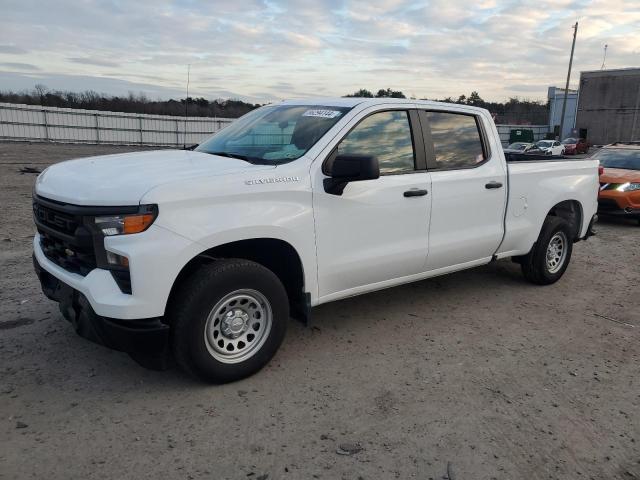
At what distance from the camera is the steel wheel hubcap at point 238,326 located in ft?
11.6

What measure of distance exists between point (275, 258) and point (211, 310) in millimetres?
757

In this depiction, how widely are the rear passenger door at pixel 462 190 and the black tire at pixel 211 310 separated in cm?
169

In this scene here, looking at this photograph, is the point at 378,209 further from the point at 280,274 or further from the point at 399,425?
the point at 399,425

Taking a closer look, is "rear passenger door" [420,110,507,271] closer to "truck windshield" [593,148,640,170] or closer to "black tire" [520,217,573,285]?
"black tire" [520,217,573,285]

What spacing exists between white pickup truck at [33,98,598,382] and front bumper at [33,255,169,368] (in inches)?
Result: 0.4

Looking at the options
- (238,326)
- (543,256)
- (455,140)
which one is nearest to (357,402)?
(238,326)

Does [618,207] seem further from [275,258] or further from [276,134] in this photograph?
[275,258]

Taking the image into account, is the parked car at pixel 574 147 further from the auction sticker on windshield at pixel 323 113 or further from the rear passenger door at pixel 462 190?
the auction sticker on windshield at pixel 323 113

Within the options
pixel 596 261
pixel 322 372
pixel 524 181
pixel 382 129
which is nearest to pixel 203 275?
pixel 322 372

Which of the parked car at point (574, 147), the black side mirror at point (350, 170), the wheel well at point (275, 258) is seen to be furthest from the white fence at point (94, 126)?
the black side mirror at point (350, 170)

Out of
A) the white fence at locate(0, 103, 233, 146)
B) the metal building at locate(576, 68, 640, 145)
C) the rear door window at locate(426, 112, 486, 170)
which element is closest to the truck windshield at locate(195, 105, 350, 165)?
the rear door window at locate(426, 112, 486, 170)

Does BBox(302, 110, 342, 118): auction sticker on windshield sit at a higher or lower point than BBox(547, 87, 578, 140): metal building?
lower

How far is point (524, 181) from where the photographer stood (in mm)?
5516

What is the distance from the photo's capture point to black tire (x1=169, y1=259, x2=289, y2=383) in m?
3.33
